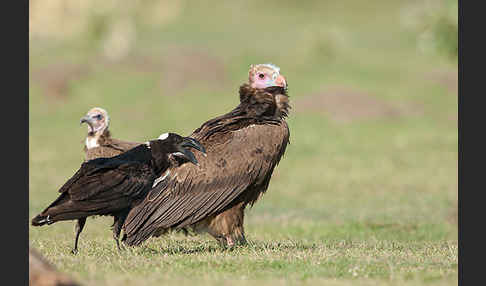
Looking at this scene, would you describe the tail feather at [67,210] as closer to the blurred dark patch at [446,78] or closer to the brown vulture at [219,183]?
the brown vulture at [219,183]

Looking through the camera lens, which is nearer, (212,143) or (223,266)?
(223,266)

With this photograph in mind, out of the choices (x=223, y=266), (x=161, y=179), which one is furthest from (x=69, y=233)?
(x=223, y=266)

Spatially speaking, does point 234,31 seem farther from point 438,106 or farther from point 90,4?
point 438,106

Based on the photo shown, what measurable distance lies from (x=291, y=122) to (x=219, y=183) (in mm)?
25665

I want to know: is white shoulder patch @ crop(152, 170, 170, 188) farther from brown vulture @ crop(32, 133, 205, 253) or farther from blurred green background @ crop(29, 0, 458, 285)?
blurred green background @ crop(29, 0, 458, 285)

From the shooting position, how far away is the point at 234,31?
6494cm

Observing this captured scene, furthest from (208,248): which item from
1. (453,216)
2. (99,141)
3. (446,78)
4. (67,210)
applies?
(446,78)

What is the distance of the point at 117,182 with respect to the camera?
10.3 meters

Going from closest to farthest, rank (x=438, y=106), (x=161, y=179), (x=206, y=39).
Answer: (x=161, y=179)
(x=438, y=106)
(x=206, y=39)

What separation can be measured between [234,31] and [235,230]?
54.9m

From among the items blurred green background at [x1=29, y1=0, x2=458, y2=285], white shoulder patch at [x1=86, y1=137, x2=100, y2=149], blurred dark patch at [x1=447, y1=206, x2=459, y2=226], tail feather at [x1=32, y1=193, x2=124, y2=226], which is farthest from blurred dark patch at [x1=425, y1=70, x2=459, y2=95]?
tail feather at [x1=32, y1=193, x2=124, y2=226]

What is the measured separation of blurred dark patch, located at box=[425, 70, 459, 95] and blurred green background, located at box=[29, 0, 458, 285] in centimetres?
16

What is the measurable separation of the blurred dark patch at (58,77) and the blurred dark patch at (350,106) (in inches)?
486

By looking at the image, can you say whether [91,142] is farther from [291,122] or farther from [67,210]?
[291,122]
